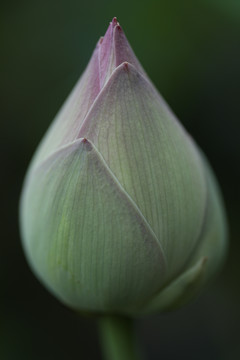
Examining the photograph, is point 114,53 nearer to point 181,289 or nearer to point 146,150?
point 146,150

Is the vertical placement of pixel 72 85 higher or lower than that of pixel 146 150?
higher

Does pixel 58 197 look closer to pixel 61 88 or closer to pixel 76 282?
pixel 76 282

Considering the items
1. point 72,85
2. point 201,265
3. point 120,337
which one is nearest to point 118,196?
point 201,265

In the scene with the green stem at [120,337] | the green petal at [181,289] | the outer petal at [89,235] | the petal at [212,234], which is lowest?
the green stem at [120,337]

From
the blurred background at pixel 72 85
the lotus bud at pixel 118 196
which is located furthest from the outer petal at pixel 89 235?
the blurred background at pixel 72 85

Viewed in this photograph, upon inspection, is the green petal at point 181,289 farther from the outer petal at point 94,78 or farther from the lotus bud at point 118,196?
the outer petal at point 94,78

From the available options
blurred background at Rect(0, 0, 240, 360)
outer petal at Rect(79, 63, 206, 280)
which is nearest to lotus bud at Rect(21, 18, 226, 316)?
outer petal at Rect(79, 63, 206, 280)

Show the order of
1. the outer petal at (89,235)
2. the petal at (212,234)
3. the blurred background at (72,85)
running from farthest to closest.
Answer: the blurred background at (72,85) → the petal at (212,234) → the outer petal at (89,235)
